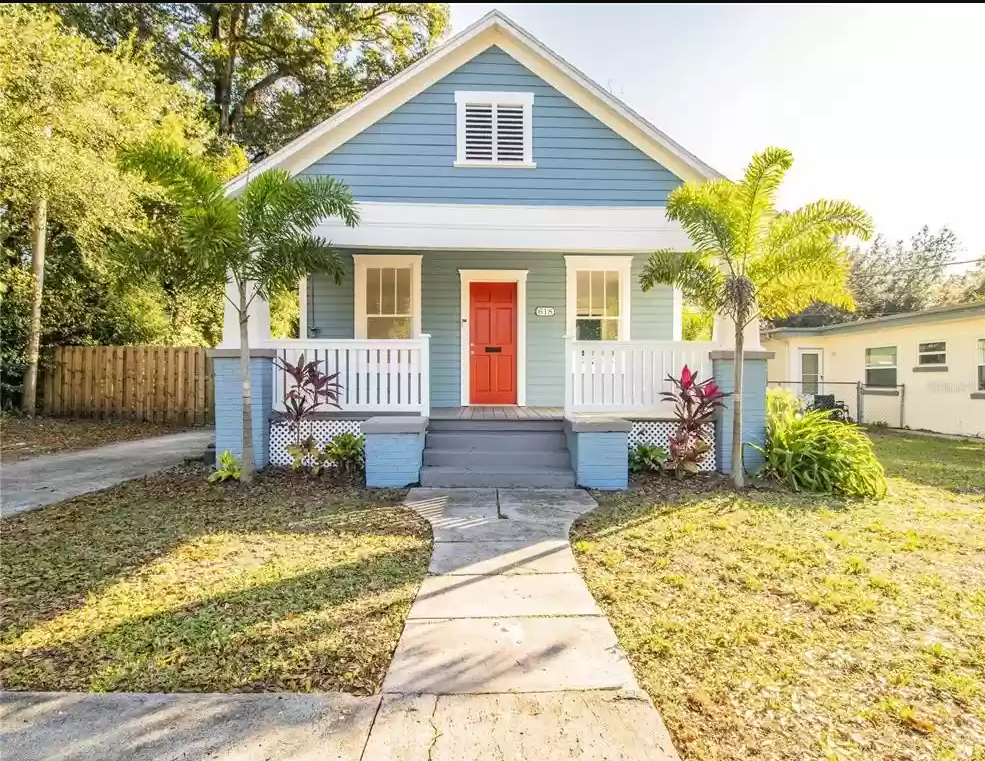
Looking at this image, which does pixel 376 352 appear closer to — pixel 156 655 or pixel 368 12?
pixel 156 655

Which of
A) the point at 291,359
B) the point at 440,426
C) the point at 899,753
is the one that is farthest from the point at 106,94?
the point at 899,753

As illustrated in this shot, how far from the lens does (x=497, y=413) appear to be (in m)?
8.09

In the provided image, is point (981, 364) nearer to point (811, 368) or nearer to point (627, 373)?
point (811, 368)

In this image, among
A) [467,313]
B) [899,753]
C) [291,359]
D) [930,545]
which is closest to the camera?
[899,753]

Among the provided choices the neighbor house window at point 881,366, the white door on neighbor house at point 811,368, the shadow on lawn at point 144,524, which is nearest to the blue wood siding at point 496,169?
the shadow on lawn at point 144,524

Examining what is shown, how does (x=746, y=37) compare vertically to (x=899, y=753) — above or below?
above

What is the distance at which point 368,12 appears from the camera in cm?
1889

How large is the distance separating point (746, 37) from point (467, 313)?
19.4ft

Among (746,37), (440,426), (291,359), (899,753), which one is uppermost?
(746,37)

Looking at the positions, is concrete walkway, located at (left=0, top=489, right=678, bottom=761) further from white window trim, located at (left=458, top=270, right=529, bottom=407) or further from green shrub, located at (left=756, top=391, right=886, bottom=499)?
white window trim, located at (left=458, top=270, right=529, bottom=407)

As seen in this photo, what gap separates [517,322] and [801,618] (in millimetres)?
6734

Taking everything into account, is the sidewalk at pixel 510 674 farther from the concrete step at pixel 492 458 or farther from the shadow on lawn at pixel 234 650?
the concrete step at pixel 492 458

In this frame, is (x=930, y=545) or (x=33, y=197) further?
(x=33, y=197)

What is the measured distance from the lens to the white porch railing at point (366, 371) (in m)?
7.39
